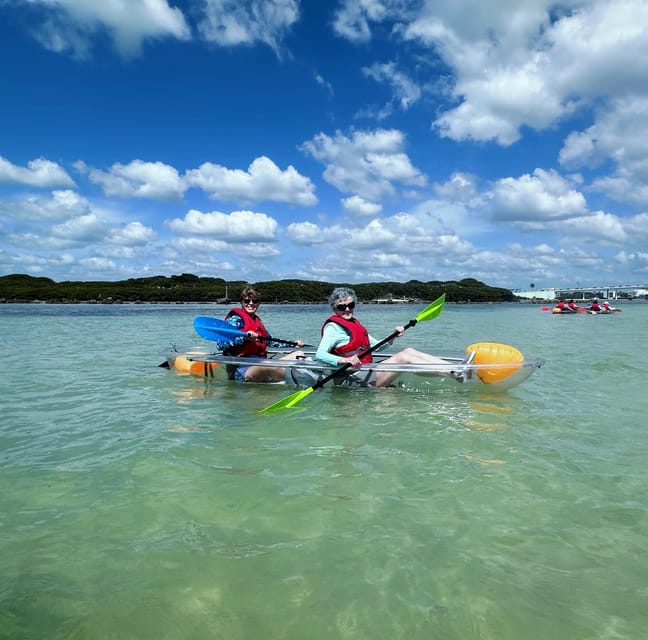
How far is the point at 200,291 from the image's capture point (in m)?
153

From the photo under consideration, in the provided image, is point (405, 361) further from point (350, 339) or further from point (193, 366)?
point (193, 366)

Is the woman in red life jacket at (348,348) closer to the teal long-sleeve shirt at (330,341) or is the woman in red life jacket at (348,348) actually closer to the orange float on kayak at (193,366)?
the teal long-sleeve shirt at (330,341)

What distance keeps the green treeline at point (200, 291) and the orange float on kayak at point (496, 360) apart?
374 ft

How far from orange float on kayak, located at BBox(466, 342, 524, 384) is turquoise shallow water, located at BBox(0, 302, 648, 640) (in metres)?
0.83

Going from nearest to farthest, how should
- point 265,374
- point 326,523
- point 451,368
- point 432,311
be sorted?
1. point 326,523
2. point 451,368
3. point 265,374
4. point 432,311

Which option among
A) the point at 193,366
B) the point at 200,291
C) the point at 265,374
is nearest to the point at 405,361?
the point at 265,374

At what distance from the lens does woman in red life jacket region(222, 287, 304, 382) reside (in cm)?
994

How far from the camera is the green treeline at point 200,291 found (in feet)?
472

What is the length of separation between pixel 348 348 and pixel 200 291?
149619 millimetres

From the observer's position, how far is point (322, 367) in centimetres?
873

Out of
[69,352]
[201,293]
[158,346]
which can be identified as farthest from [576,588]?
[201,293]

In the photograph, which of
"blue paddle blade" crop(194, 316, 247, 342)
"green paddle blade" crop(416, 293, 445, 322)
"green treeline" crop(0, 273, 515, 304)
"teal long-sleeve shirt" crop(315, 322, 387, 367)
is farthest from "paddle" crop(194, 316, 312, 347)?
"green treeline" crop(0, 273, 515, 304)

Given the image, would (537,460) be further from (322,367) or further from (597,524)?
(322,367)

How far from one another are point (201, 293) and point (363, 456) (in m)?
151
